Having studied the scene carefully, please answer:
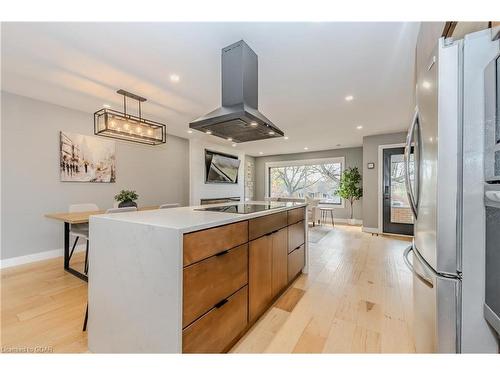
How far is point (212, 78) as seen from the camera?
2473mm

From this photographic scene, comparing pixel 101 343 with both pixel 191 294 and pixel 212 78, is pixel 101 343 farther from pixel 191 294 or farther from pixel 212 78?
pixel 212 78

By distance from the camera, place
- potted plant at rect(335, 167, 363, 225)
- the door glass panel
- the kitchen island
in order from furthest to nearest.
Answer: potted plant at rect(335, 167, 363, 225) < the door glass panel < the kitchen island

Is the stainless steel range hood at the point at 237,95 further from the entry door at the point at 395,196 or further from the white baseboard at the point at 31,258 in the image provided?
the entry door at the point at 395,196

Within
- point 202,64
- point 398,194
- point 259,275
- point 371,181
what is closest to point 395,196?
point 398,194

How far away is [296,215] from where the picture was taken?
95.1 inches

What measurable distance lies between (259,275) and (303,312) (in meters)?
0.59

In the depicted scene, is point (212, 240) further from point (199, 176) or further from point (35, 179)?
point (199, 176)

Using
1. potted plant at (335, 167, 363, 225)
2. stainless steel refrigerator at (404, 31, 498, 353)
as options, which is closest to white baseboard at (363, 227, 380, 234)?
potted plant at (335, 167, 363, 225)

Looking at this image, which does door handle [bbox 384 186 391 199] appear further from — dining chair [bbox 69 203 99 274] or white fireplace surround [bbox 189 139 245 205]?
dining chair [bbox 69 203 99 274]

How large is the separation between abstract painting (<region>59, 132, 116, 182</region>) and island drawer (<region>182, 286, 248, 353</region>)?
11.4 ft

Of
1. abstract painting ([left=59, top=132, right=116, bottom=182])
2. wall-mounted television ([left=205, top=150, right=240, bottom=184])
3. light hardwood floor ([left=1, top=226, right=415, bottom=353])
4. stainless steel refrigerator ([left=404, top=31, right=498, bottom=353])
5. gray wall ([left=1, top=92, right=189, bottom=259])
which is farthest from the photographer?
wall-mounted television ([left=205, top=150, right=240, bottom=184])

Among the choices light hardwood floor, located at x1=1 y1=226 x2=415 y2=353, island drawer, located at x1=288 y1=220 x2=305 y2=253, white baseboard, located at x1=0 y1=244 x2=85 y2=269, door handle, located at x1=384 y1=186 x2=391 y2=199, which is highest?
door handle, located at x1=384 y1=186 x2=391 y2=199

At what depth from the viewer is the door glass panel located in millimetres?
4691
